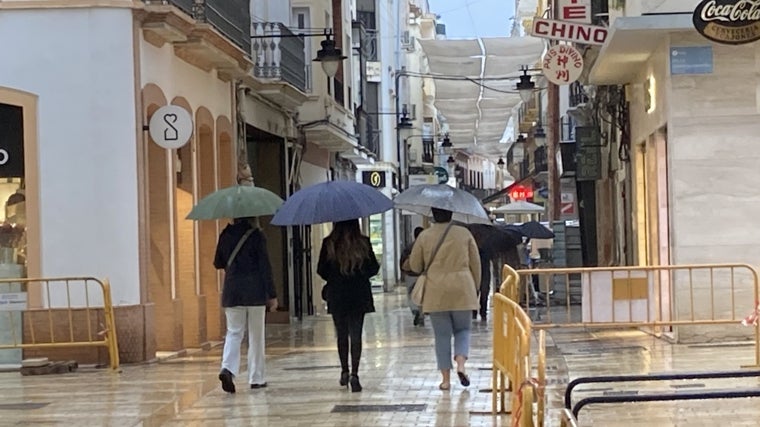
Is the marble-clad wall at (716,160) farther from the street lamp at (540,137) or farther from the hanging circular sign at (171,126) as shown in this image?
the street lamp at (540,137)

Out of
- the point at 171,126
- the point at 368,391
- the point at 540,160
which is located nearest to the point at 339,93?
the point at 171,126

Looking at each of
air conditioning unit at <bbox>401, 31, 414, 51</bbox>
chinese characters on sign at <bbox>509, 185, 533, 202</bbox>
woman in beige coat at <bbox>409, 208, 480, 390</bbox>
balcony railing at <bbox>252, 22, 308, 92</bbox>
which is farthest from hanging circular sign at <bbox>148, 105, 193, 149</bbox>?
air conditioning unit at <bbox>401, 31, 414, 51</bbox>

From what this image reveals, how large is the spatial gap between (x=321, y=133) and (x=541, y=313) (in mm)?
9394

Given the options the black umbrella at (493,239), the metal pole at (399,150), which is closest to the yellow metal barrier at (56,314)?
the black umbrella at (493,239)

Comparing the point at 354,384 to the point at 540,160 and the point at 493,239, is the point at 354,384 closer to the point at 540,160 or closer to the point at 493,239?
the point at 493,239

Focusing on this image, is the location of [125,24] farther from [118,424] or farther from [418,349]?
[118,424]

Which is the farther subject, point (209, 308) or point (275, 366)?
point (209, 308)

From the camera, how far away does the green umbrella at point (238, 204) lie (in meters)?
12.8

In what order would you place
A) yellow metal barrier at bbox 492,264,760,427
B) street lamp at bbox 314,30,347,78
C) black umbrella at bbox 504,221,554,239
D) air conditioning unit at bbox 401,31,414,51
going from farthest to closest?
air conditioning unit at bbox 401,31,414,51 < black umbrella at bbox 504,221,554,239 < street lamp at bbox 314,30,347,78 < yellow metal barrier at bbox 492,264,760,427

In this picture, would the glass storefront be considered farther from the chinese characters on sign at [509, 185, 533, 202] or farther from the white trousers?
the chinese characters on sign at [509, 185, 533, 202]

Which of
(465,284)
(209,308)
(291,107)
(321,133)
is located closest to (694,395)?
(465,284)

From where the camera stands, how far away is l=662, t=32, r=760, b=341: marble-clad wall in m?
17.1

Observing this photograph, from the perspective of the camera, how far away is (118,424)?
1113cm

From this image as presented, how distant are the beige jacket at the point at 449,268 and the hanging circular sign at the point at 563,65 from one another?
9010mm
